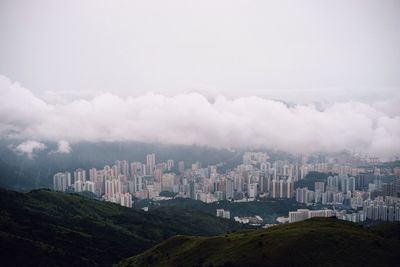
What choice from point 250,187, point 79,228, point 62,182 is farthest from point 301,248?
point 62,182

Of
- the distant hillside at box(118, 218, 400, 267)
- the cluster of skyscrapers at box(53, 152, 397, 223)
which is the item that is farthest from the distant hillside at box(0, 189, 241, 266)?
the cluster of skyscrapers at box(53, 152, 397, 223)

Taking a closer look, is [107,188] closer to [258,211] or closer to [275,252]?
[258,211]

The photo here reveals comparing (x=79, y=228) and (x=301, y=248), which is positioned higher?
(x=301, y=248)

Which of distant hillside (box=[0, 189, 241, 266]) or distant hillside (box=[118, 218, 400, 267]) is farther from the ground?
distant hillside (box=[118, 218, 400, 267])

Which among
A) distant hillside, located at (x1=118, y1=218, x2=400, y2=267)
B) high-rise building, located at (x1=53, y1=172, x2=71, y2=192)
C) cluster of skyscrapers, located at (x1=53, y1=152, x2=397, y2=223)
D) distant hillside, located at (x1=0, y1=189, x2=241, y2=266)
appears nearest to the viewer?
distant hillside, located at (x1=118, y1=218, x2=400, y2=267)

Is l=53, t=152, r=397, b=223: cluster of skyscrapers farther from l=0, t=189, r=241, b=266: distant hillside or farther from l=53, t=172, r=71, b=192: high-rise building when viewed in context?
l=0, t=189, r=241, b=266: distant hillside

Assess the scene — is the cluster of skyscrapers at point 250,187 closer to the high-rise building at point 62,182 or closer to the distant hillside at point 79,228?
the high-rise building at point 62,182

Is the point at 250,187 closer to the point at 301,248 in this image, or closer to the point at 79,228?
the point at 79,228

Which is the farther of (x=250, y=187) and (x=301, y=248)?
(x=250, y=187)
